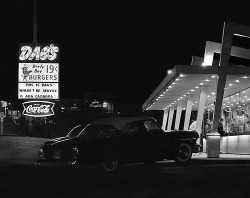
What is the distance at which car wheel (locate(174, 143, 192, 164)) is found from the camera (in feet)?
65.2

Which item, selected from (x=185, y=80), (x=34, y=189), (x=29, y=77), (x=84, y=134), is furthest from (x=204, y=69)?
(x=34, y=189)

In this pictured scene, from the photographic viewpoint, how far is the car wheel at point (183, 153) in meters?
19.9

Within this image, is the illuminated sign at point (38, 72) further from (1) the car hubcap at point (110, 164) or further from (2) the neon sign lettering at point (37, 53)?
(1) the car hubcap at point (110, 164)

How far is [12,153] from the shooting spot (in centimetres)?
3083

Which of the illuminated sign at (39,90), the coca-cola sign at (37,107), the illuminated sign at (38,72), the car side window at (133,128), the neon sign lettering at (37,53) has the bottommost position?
the car side window at (133,128)

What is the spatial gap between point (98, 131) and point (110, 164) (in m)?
1.26

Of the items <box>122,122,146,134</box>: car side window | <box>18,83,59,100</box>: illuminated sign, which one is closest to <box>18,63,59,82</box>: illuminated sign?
<box>18,83,59,100</box>: illuminated sign

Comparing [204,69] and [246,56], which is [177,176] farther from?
[246,56]

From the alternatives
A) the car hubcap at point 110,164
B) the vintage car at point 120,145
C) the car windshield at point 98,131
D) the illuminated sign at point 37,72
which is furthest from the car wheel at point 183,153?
the illuminated sign at point 37,72

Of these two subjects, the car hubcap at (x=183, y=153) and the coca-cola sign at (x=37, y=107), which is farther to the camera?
the coca-cola sign at (x=37, y=107)

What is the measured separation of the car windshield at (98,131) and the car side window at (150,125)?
1157 millimetres

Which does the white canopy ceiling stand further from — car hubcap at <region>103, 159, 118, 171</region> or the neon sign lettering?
car hubcap at <region>103, 159, 118, 171</region>

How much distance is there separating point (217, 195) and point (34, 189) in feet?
14.5

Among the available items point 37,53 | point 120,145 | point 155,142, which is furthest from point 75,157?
point 37,53
